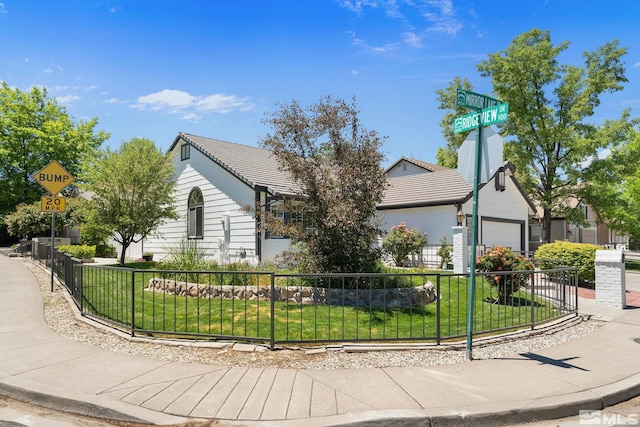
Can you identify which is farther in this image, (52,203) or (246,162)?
(246,162)

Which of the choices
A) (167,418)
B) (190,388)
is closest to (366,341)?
(190,388)

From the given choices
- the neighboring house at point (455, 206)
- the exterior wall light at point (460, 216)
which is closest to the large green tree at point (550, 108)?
the neighboring house at point (455, 206)

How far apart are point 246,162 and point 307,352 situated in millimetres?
13127

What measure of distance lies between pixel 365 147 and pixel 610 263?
738 cm

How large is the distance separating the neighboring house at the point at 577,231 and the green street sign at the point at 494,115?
26.2m

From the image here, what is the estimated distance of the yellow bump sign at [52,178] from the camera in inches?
448

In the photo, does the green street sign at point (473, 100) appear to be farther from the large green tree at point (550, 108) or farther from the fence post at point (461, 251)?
the large green tree at point (550, 108)

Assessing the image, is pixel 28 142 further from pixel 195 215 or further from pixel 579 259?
pixel 579 259

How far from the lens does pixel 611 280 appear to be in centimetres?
1095

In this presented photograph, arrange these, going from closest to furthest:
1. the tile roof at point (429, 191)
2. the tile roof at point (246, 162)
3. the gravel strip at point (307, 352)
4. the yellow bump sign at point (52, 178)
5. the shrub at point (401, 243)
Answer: the gravel strip at point (307, 352), the yellow bump sign at point (52, 178), the tile roof at point (246, 162), the shrub at point (401, 243), the tile roof at point (429, 191)

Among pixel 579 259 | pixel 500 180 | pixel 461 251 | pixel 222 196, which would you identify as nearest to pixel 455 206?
pixel 500 180

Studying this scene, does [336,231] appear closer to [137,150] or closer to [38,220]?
[137,150]

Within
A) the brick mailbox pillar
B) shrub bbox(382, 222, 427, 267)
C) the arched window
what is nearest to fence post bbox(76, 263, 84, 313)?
the arched window

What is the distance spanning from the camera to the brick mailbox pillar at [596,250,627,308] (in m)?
10.8
